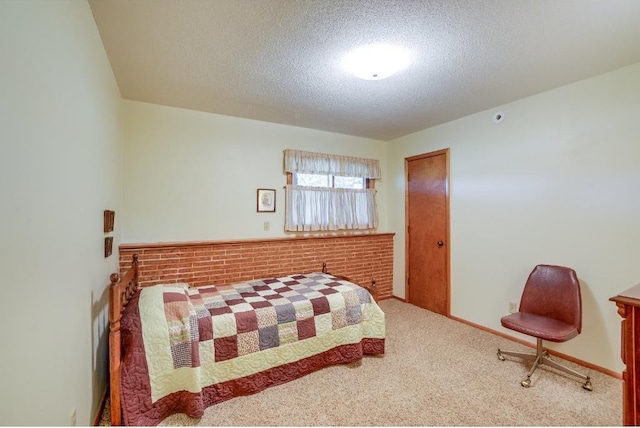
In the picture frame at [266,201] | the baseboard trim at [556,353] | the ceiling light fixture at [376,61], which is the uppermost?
the ceiling light fixture at [376,61]

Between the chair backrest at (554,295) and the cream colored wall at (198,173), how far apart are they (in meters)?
2.76

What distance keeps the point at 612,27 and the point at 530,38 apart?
1.47ft

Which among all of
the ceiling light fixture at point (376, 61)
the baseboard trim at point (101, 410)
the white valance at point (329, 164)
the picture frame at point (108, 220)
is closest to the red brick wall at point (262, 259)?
the picture frame at point (108, 220)

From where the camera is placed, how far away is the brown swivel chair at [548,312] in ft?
7.28

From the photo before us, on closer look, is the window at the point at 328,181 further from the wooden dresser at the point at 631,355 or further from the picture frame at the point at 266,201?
the wooden dresser at the point at 631,355

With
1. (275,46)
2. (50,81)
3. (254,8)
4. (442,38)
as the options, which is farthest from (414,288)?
(50,81)

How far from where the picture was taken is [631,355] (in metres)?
1.29

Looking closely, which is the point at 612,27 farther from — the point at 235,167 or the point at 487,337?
the point at 235,167

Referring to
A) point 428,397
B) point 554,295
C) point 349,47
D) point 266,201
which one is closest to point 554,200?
point 554,295

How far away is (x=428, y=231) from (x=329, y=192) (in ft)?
4.85

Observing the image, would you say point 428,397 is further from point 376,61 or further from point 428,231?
point 376,61

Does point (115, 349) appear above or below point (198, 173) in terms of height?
below

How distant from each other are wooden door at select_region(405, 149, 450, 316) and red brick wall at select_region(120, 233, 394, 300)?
1.47 ft

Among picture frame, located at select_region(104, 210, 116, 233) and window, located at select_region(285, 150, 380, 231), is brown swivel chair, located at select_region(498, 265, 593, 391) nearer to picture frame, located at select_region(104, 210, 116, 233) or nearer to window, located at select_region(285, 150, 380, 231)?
window, located at select_region(285, 150, 380, 231)
